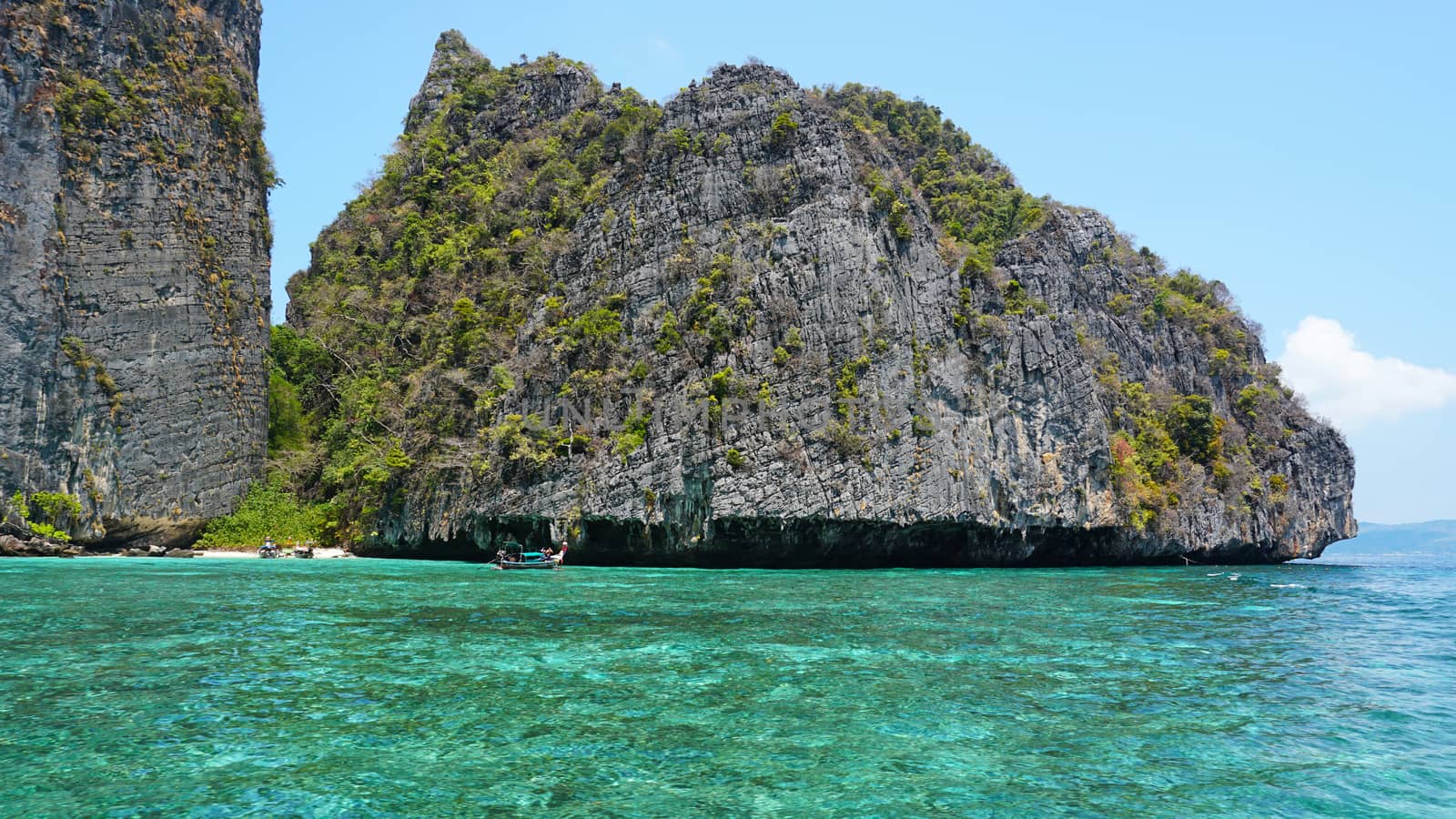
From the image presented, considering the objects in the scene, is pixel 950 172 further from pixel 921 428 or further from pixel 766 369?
pixel 766 369

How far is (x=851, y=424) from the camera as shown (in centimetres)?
3425

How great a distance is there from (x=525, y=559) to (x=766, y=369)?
12664 millimetres

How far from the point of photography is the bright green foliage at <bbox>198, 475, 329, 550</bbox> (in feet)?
126

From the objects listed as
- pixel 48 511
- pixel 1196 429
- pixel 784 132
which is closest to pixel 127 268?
pixel 48 511

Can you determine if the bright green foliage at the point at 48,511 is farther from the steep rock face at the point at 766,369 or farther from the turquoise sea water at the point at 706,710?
the turquoise sea water at the point at 706,710

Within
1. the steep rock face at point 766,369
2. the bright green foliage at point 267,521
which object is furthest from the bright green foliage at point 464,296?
the bright green foliage at point 267,521

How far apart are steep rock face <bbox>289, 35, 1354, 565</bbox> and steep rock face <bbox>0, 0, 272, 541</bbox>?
6493 mm

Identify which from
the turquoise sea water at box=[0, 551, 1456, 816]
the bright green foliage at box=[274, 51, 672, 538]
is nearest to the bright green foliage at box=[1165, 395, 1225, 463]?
the turquoise sea water at box=[0, 551, 1456, 816]

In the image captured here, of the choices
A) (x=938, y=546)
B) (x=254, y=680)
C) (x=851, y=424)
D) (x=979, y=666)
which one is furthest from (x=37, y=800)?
(x=938, y=546)

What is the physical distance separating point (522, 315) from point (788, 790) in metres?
37.6

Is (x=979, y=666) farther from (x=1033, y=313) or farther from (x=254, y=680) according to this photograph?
(x=1033, y=313)

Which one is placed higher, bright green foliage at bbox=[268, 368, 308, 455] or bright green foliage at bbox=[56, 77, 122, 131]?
bright green foliage at bbox=[56, 77, 122, 131]

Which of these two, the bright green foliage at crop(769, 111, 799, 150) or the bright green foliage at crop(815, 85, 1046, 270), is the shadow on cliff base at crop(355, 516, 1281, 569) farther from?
the bright green foliage at crop(769, 111, 799, 150)

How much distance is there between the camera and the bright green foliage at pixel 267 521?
3831 centimetres
